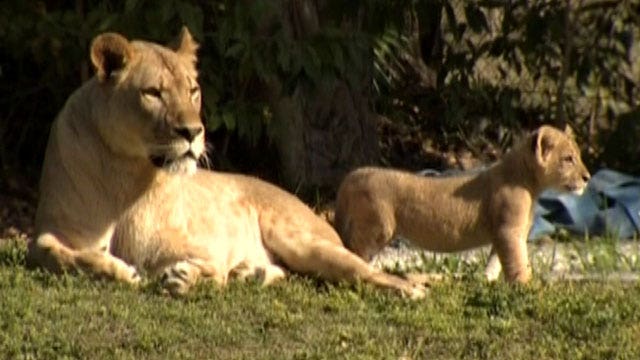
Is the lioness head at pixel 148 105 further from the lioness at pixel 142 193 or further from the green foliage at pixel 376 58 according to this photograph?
the green foliage at pixel 376 58

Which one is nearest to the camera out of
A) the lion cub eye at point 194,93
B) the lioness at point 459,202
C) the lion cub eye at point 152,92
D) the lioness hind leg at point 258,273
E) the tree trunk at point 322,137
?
the lion cub eye at point 152,92

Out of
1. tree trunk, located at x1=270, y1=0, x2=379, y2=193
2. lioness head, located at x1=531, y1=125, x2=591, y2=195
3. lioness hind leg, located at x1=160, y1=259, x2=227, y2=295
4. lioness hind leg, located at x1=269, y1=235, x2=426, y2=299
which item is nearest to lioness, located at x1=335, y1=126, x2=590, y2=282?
lioness head, located at x1=531, y1=125, x2=591, y2=195

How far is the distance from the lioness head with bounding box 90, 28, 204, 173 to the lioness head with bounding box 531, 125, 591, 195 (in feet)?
5.47

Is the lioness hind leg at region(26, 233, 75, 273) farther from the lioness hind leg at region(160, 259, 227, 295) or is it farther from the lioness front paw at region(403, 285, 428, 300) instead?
the lioness front paw at region(403, 285, 428, 300)

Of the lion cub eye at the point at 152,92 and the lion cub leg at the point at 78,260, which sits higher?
the lion cub eye at the point at 152,92

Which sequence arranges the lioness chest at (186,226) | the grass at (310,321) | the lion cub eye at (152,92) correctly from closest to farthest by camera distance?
the grass at (310,321) < the lion cub eye at (152,92) < the lioness chest at (186,226)

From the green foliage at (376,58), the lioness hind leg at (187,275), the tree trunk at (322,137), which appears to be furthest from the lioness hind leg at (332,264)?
the tree trunk at (322,137)

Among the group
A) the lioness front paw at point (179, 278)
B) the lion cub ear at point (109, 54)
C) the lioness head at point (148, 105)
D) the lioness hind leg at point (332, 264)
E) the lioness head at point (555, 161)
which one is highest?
the lion cub ear at point (109, 54)

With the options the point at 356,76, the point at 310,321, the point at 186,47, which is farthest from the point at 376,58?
the point at 310,321

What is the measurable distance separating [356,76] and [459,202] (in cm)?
236

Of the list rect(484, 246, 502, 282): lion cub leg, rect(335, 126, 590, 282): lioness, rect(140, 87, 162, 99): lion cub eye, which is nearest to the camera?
rect(140, 87, 162, 99): lion cub eye

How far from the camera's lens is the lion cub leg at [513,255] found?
891cm

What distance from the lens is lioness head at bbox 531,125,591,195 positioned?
9133 millimetres

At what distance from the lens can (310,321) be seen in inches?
314
